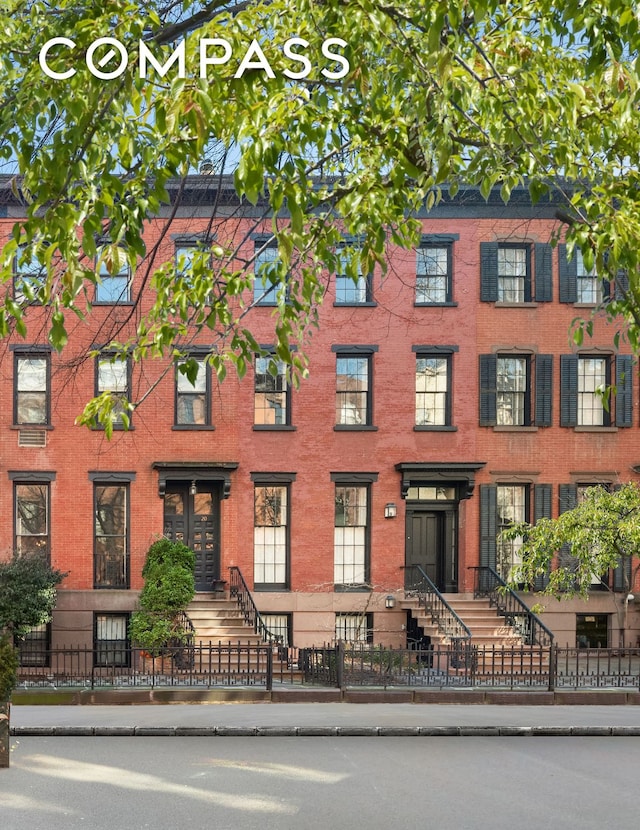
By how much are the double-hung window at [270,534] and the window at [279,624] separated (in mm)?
823

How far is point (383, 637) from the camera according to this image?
2888 cm

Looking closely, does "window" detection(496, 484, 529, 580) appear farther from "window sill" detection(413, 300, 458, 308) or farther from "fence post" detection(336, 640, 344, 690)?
"fence post" detection(336, 640, 344, 690)

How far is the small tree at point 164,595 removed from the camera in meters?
26.1

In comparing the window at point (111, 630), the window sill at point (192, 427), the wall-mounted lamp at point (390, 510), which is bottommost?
the window at point (111, 630)

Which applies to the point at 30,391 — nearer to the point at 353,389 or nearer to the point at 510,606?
the point at 353,389

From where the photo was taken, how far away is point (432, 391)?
2986cm

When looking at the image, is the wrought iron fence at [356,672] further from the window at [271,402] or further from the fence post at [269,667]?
the window at [271,402]

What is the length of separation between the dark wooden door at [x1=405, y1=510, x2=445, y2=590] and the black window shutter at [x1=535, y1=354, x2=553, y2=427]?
3708mm

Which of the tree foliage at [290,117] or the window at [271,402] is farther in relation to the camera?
the window at [271,402]

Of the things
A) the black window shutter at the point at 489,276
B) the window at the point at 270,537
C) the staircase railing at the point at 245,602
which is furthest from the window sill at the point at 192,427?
the black window shutter at the point at 489,276

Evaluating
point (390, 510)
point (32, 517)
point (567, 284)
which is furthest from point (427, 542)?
point (32, 517)

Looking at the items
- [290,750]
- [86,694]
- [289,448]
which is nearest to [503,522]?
[289,448]

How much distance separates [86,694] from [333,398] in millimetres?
11284

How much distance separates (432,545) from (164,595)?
7.61 m
